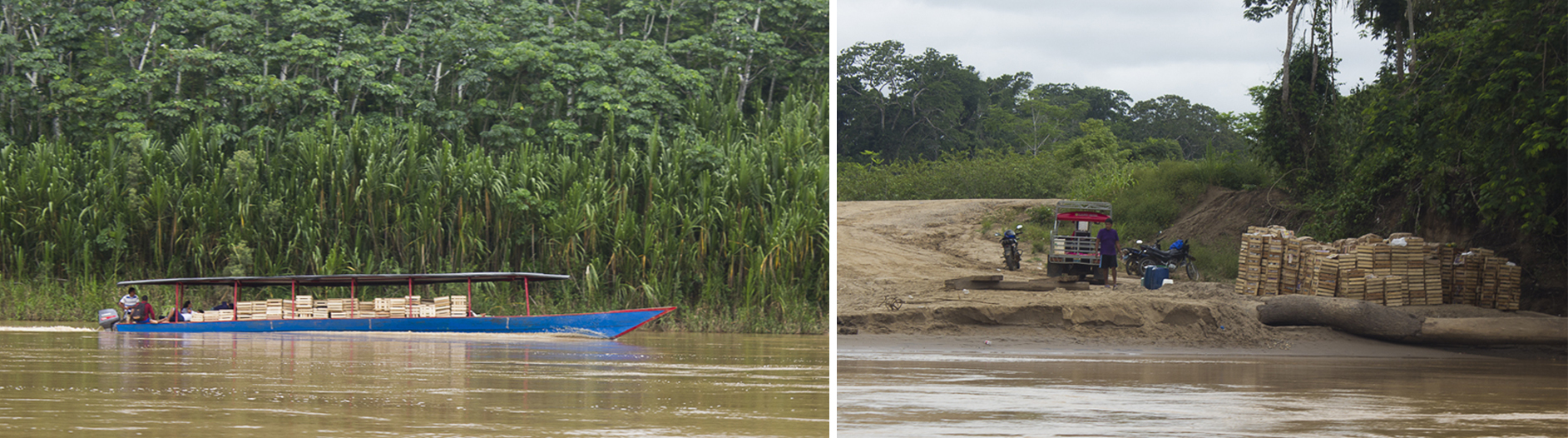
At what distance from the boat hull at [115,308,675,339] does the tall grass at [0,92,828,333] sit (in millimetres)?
2516

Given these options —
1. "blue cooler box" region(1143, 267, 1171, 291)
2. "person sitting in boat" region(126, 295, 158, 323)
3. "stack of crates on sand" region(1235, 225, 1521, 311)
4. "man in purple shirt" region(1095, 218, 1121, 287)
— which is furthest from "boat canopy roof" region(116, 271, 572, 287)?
"stack of crates on sand" region(1235, 225, 1521, 311)

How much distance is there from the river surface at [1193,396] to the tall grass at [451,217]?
211 inches

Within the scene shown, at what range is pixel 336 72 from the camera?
21.8 m

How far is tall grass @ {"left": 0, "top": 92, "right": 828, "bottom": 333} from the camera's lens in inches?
707

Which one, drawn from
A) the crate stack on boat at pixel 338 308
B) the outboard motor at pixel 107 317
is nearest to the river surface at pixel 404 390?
the outboard motor at pixel 107 317

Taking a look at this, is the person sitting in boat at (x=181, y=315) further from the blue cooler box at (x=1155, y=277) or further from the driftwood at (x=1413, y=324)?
the driftwood at (x=1413, y=324)

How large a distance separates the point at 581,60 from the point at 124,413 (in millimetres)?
16656

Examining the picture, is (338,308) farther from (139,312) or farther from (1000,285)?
(1000,285)

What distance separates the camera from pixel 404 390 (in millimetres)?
8070

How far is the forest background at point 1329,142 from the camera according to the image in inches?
527

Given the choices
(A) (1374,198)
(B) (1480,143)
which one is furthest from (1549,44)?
(A) (1374,198)

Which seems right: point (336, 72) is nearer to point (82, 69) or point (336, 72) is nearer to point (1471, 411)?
point (82, 69)

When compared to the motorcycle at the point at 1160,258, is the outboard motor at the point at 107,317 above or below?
below

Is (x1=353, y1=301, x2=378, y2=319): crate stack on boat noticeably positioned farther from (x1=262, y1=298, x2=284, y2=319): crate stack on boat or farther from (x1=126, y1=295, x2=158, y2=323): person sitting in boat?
(x1=126, y1=295, x2=158, y2=323): person sitting in boat
